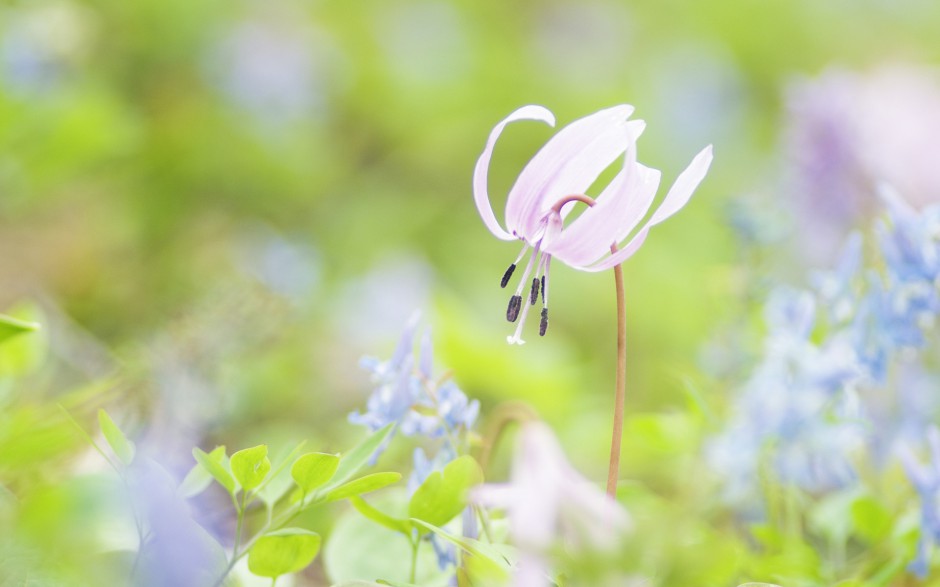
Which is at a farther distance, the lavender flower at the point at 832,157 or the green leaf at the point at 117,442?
the lavender flower at the point at 832,157

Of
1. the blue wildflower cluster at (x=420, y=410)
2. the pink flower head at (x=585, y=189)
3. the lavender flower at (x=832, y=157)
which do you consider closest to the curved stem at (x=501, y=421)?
the blue wildflower cluster at (x=420, y=410)

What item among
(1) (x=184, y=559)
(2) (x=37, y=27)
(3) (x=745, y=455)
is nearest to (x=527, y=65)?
(2) (x=37, y=27)

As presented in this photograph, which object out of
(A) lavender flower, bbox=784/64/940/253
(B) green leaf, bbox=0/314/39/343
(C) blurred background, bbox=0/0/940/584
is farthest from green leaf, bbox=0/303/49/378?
(A) lavender flower, bbox=784/64/940/253

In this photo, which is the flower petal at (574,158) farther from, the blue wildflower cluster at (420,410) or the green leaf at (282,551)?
the green leaf at (282,551)

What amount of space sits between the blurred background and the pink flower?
365 millimetres

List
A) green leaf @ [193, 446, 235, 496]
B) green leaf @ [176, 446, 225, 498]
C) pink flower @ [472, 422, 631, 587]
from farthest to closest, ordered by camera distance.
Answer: green leaf @ [176, 446, 225, 498]
green leaf @ [193, 446, 235, 496]
pink flower @ [472, 422, 631, 587]

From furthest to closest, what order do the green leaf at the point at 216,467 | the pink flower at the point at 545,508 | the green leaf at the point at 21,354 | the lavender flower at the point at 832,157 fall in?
the lavender flower at the point at 832,157
the green leaf at the point at 21,354
the green leaf at the point at 216,467
the pink flower at the point at 545,508

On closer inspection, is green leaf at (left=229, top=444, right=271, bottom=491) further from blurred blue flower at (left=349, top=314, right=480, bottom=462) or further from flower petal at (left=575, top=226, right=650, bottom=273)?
flower petal at (left=575, top=226, right=650, bottom=273)

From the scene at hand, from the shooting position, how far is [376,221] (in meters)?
3.12

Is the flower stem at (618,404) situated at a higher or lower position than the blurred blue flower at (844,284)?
lower

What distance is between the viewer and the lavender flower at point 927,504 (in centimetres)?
88

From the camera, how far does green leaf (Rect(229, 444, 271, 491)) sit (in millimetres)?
682

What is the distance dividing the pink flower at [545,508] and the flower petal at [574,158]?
0.23 meters

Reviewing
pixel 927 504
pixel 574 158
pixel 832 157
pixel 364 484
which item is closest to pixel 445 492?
pixel 364 484
